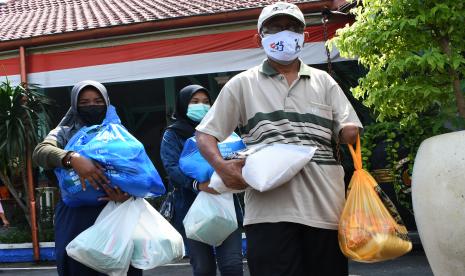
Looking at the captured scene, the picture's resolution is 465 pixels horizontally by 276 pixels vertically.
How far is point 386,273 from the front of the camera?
19.0 ft

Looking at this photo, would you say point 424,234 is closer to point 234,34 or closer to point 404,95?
point 404,95

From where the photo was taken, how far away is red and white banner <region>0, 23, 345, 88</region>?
26.0ft

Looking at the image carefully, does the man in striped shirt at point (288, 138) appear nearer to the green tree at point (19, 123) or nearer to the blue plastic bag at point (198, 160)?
the blue plastic bag at point (198, 160)

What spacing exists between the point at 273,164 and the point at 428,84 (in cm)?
182

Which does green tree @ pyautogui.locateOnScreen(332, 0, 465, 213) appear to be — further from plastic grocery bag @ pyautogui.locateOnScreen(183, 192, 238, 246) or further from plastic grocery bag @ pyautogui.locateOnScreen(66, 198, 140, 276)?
plastic grocery bag @ pyautogui.locateOnScreen(66, 198, 140, 276)

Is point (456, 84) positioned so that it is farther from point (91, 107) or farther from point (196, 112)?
point (91, 107)

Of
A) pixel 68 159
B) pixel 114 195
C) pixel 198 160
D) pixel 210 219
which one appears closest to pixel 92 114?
pixel 68 159

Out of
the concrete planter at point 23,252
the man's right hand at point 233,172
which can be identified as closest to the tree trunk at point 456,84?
the man's right hand at point 233,172

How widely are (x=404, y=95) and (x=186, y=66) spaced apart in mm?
4801

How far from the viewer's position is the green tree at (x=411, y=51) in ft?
11.9

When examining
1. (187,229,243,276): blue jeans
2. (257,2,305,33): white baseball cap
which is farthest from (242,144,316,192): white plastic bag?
(187,229,243,276): blue jeans

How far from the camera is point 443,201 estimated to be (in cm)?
327

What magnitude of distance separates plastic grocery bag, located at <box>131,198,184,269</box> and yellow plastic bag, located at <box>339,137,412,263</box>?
108cm

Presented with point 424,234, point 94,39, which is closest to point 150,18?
point 94,39
